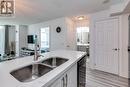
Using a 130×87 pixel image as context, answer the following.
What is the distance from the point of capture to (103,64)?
4.76 meters

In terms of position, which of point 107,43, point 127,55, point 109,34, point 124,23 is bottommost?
point 127,55

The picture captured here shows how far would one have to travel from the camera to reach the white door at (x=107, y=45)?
14.4 feet

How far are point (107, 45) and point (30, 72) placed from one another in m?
3.53

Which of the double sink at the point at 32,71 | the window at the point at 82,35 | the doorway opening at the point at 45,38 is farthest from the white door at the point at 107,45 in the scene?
the doorway opening at the point at 45,38

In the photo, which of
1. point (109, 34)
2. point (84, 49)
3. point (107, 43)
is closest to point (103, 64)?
point (107, 43)

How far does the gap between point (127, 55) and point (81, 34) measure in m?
4.43

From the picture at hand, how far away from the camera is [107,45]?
4641mm

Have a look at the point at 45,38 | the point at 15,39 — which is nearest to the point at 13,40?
the point at 15,39

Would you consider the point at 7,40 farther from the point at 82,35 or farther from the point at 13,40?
the point at 82,35

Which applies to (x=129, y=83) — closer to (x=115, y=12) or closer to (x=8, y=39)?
(x=115, y=12)

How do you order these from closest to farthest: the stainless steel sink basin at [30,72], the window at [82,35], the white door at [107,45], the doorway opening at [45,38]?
the stainless steel sink basin at [30,72] < the white door at [107,45] < the doorway opening at [45,38] < the window at [82,35]

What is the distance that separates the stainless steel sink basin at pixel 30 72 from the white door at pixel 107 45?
3.27 m

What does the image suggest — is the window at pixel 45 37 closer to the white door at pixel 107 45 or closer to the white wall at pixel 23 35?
the white wall at pixel 23 35

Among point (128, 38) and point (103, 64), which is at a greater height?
point (128, 38)
